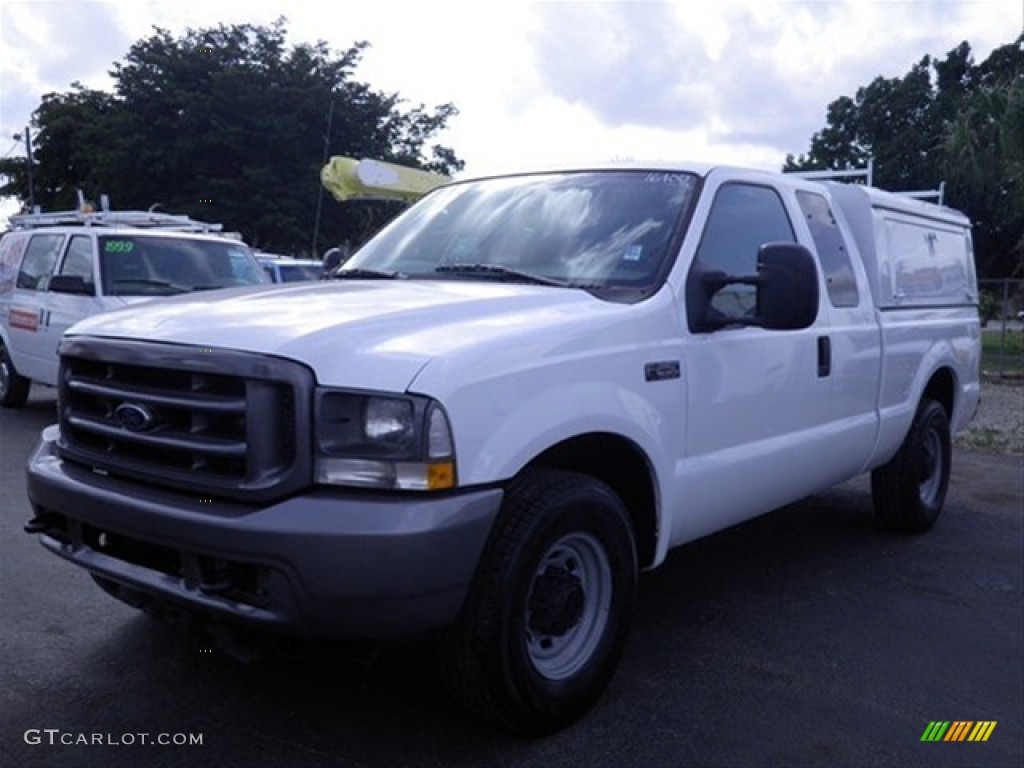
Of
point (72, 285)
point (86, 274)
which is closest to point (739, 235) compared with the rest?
point (72, 285)

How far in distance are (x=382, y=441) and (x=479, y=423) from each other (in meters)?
0.29

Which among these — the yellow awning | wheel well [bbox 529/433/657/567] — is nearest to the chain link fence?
the yellow awning

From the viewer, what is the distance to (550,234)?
3.99 m

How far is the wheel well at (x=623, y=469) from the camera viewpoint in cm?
333

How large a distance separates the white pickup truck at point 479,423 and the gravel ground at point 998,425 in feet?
18.3

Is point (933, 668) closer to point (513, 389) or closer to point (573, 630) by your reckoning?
point (573, 630)

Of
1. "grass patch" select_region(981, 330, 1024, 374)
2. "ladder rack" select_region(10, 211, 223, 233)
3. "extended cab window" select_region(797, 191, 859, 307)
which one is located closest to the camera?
"extended cab window" select_region(797, 191, 859, 307)

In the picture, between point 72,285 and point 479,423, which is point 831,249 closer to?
point 479,423

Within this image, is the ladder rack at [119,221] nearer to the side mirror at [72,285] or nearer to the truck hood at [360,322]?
the side mirror at [72,285]

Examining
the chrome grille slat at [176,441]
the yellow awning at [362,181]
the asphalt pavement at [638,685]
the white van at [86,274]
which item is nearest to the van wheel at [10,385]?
the white van at [86,274]

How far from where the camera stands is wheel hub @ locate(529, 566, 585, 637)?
3160 mm

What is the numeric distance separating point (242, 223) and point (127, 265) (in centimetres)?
2011

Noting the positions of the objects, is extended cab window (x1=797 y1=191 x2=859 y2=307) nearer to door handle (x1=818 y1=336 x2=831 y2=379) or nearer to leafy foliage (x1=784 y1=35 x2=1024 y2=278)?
door handle (x1=818 y1=336 x2=831 y2=379)

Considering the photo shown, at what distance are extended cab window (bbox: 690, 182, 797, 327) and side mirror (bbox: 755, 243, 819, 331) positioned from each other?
10.8 inches
